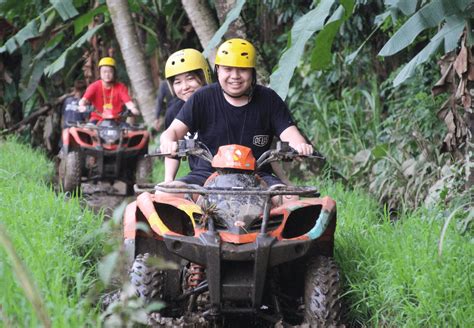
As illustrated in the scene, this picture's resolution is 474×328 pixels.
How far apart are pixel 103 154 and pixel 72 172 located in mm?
536

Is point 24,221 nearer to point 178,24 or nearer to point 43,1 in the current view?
point 178,24

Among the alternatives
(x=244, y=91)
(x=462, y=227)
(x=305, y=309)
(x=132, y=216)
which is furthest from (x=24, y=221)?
(x=462, y=227)

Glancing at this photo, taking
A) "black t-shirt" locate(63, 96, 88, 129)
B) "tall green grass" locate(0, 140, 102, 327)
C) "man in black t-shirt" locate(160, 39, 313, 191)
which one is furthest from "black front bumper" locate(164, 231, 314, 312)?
"black t-shirt" locate(63, 96, 88, 129)

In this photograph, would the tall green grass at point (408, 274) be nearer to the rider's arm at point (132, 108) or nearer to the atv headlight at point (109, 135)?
the atv headlight at point (109, 135)

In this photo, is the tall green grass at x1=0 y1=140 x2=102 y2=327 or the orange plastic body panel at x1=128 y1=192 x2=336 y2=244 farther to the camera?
the orange plastic body panel at x1=128 y1=192 x2=336 y2=244

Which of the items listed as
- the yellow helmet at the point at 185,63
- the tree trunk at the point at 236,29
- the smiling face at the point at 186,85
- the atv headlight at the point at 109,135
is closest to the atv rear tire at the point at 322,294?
the smiling face at the point at 186,85

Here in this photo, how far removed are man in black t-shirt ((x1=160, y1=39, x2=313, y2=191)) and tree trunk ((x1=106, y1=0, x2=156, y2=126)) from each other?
7764 mm

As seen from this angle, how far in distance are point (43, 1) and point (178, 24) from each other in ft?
9.64

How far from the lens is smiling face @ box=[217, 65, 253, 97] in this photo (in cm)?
661

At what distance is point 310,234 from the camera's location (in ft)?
17.9

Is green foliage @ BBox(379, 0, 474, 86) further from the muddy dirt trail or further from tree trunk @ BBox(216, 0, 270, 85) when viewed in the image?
the muddy dirt trail

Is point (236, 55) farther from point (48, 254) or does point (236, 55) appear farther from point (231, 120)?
point (48, 254)

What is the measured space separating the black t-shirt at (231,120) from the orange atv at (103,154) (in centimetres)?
586

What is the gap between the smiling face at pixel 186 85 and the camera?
838 centimetres
